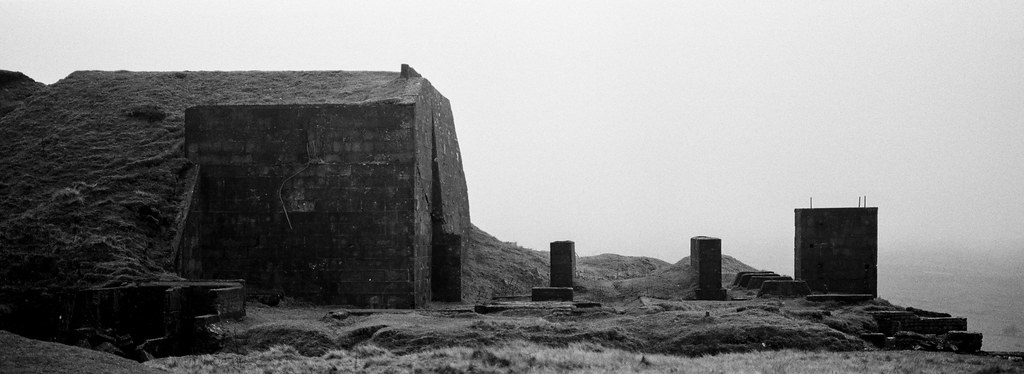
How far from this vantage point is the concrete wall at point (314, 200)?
68.7ft

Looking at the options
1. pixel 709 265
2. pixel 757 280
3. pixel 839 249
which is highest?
pixel 839 249

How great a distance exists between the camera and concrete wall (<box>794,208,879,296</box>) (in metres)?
22.5

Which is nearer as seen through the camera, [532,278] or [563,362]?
[563,362]

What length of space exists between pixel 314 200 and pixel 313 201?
0.03 meters

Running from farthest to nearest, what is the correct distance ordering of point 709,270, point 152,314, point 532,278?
point 532,278, point 709,270, point 152,314

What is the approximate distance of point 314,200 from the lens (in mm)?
21203

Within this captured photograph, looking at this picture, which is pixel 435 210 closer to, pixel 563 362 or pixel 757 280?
pixel 757 280

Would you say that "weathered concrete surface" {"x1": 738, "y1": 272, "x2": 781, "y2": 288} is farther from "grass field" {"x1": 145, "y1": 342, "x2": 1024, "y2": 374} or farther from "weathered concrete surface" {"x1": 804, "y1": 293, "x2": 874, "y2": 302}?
"grass field" {"x1": 145, "y1": 342, "x2": 1024, "y2": 374}

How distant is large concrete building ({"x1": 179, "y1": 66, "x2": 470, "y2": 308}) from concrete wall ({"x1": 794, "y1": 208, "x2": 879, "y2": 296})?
8769 mm

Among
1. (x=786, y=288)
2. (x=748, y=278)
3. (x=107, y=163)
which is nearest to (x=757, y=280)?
(x=748, y=278)

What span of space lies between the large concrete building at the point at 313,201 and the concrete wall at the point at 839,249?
28.8ft

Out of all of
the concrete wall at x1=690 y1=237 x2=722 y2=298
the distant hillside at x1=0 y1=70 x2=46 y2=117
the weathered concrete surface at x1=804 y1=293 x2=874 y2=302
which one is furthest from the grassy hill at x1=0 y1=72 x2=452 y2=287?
the weathered concrete surface at x1=804 y1=293 x2=874 y2=302

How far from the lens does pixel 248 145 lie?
2156cm

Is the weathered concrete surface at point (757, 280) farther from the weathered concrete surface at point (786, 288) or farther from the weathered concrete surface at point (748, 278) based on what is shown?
the weathered concrete surface at point (786, 288)
